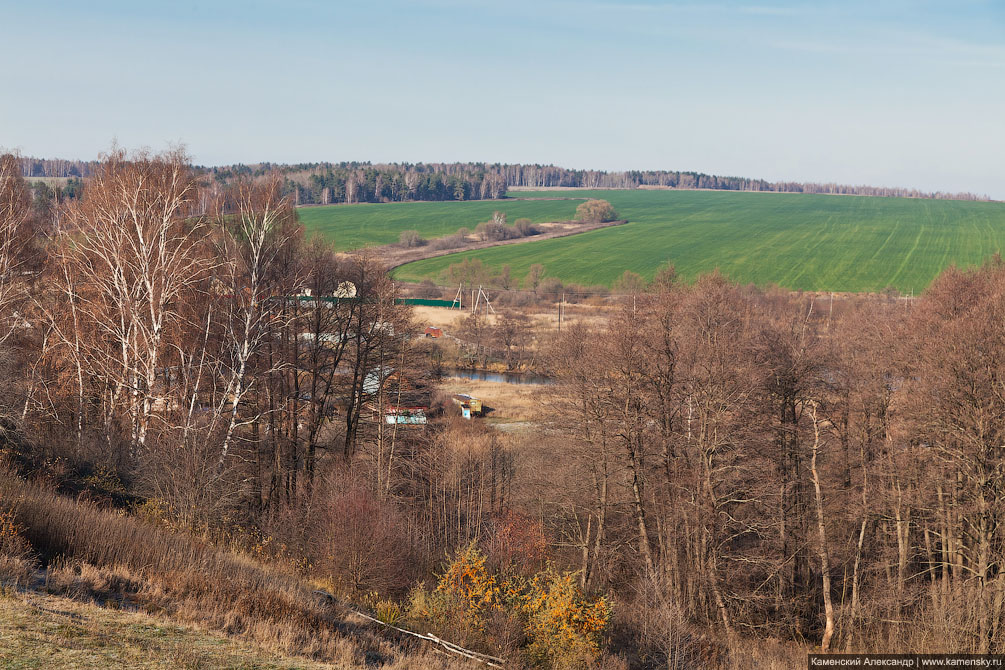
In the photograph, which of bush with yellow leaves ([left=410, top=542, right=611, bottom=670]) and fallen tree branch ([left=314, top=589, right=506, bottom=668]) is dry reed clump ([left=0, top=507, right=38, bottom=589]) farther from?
bush with yellow leaves ([left=410, top=542, right=611, bottom=670])

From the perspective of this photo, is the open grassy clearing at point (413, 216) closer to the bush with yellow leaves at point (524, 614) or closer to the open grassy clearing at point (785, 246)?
the open grassy clearing at point (785, 246)

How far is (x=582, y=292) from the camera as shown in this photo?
8438 cm

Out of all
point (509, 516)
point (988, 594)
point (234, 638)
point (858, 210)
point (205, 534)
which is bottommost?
point (509, 516)

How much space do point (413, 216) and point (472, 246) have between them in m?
27.6

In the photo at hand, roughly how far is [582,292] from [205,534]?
2787 inches

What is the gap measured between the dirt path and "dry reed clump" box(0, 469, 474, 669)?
74762 mm

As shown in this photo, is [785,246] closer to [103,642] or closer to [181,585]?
[181,585]

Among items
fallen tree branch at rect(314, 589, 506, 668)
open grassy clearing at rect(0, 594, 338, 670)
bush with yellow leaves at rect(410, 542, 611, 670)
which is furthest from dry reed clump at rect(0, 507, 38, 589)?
bush with yellow leaves at rect(410, 542, 611, 670)

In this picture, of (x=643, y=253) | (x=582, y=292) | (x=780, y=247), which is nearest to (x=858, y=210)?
(x=780, y=247)

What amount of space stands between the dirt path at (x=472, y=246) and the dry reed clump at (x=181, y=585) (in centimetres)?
7476

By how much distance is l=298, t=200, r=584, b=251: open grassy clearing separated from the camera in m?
120

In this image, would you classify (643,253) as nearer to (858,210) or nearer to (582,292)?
(582,292)

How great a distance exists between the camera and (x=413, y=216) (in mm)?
138000

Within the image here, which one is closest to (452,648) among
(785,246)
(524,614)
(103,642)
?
(524,614)
